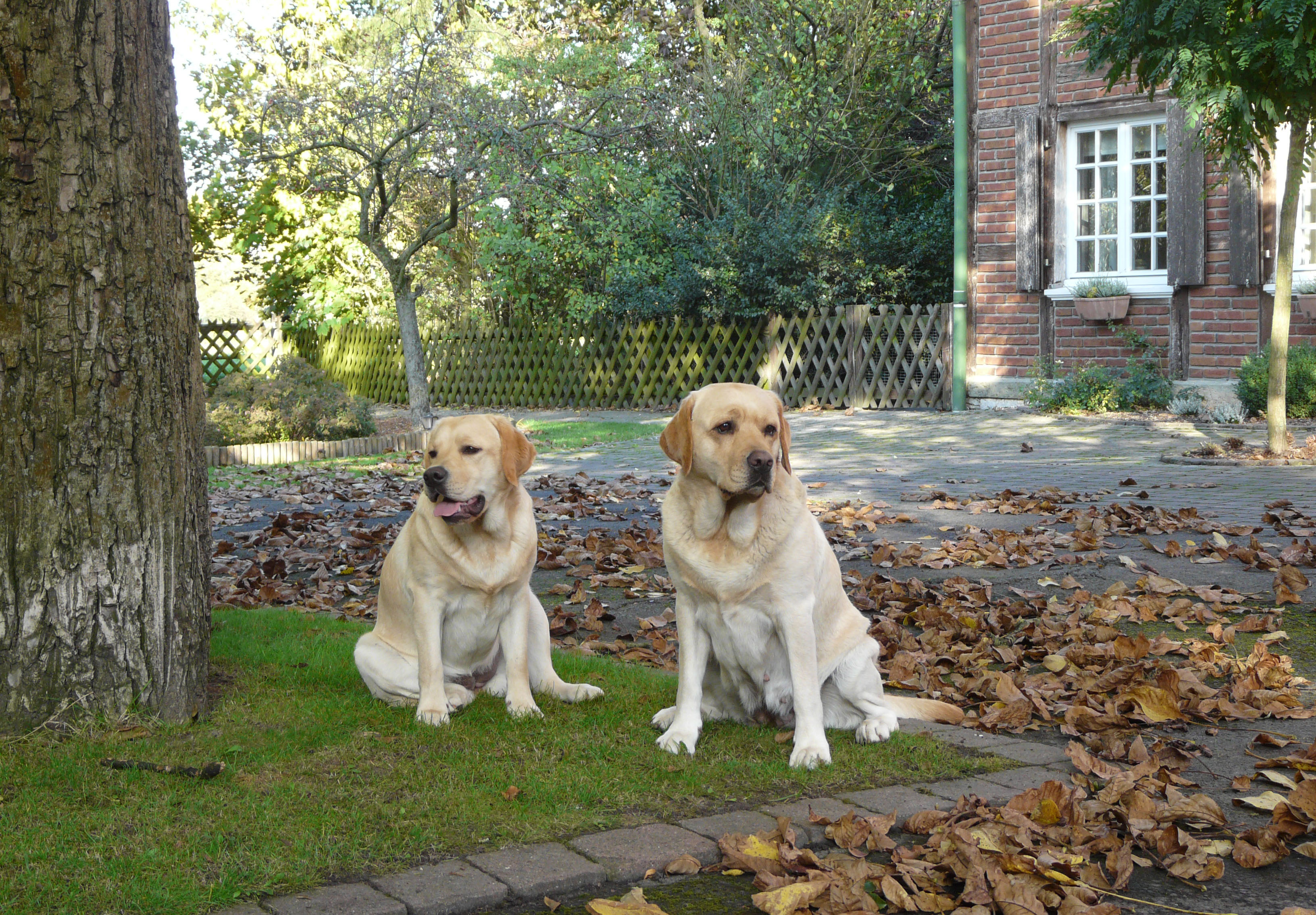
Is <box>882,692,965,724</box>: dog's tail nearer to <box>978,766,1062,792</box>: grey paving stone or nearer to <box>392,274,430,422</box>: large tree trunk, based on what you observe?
<box>978,766,1062,792</box>: grey paving stone

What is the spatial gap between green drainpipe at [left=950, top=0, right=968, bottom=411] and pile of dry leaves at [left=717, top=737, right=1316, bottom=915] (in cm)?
1320

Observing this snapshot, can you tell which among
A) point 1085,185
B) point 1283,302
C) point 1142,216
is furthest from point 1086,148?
point 1283,302

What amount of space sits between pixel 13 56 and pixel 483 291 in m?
19.2

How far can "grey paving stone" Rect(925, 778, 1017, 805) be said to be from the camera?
3.13m

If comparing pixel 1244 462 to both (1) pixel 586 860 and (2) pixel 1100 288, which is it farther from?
(1) pixel 586 860

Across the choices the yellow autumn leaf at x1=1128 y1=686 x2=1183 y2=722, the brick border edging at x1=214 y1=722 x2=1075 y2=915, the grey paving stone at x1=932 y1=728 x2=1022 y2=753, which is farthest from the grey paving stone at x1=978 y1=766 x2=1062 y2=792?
the yellow autumn leaf at x1=1128 y1=686 x2=1183 y2=722

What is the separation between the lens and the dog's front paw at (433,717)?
150 inches

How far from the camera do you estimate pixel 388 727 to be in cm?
378

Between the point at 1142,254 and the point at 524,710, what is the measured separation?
43.2 ft

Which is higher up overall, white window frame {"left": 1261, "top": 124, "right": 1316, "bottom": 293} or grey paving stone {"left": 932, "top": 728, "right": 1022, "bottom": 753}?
white window frame {"left": 1261, "top": 124, "right": 1316, "bottom": 293}

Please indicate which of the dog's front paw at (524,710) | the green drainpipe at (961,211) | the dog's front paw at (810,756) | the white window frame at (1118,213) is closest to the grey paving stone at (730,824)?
the dog's front paw at (810,756)

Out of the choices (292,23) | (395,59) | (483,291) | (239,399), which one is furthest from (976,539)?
(292,23)

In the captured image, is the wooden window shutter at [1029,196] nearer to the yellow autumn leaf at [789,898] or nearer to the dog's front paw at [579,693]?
the dog's front paw at [579,693]

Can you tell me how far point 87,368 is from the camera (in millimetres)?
3467
